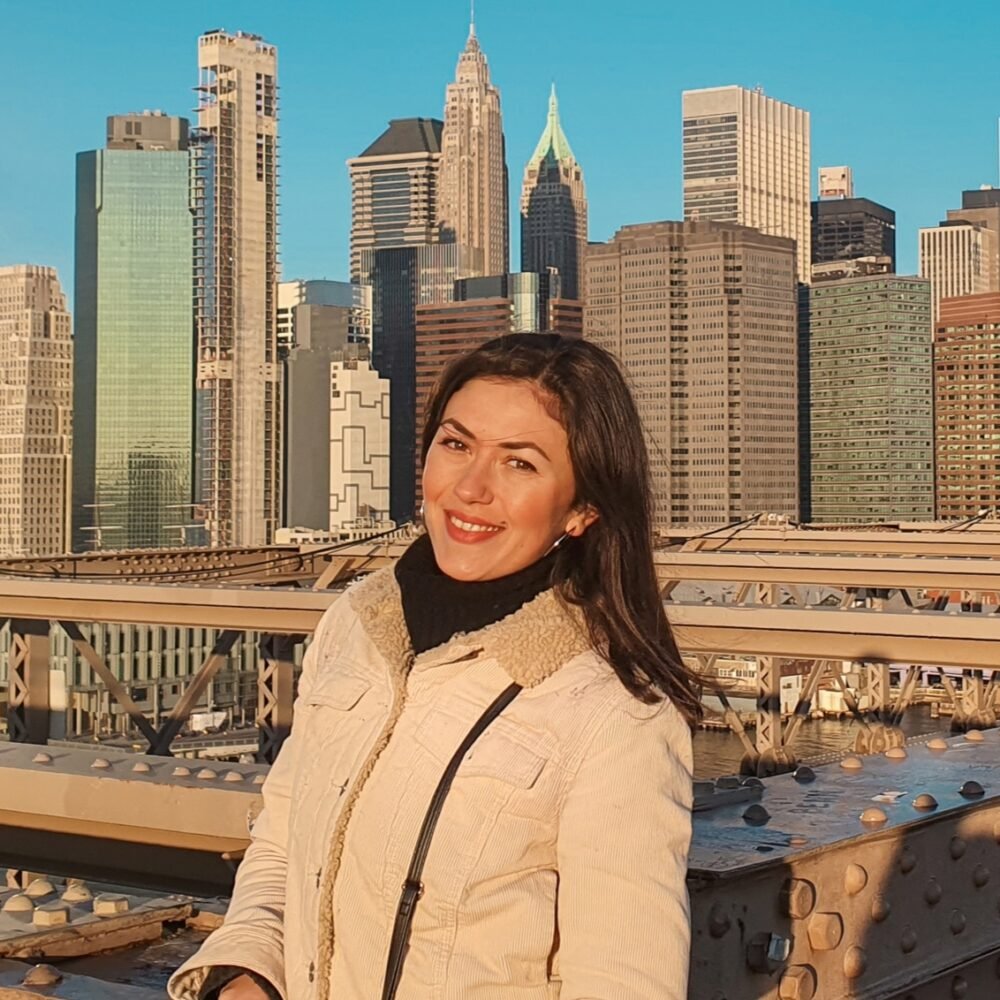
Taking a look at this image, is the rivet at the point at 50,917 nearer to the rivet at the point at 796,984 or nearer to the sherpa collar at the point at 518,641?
the sherpa collar at the point at 518,641

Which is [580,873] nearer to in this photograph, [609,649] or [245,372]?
[609,649]

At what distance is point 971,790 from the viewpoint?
3412mm

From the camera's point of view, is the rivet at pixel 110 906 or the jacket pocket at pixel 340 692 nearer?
the jacket pocket at pixel 340 692

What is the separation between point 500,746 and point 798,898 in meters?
0.97

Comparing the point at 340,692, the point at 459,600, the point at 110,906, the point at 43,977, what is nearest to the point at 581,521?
the point at 459,600

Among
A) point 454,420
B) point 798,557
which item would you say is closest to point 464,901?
point 454,420

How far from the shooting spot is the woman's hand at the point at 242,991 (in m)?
2.43

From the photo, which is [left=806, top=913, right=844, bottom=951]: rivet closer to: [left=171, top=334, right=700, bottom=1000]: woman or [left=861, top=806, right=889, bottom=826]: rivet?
[left=861, top=806, right=889, bottom=826]: rivet

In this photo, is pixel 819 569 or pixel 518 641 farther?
pixel 819 569

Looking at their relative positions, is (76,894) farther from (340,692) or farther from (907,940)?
(907,940)

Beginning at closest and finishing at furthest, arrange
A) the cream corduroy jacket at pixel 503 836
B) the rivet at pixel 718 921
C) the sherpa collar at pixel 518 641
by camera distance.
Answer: the cream corduroy jacket at pixel 503 836, the sherpa collar at pixel 518 641, the rivet at pixel 718 921

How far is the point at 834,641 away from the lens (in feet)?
35.7

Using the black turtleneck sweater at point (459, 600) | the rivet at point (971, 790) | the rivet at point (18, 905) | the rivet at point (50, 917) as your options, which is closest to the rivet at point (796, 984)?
the rivet at point (971, 790)

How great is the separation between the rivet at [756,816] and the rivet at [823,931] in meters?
0.18
